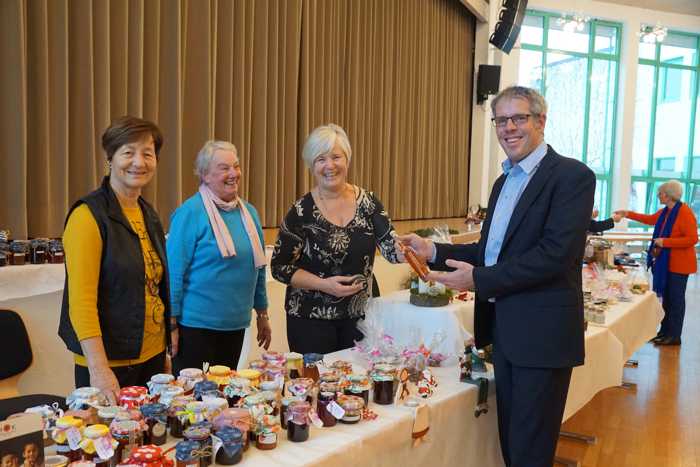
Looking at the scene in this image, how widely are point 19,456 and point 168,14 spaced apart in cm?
375

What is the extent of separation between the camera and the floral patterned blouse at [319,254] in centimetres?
251

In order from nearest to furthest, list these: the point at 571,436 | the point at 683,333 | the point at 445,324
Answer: the point at 445,324 < the point at 571,436 < the point at 683,333

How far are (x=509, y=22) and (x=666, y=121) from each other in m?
6.93

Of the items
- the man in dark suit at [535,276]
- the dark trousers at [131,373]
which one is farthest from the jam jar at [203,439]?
the man in dark suit at [535,276]

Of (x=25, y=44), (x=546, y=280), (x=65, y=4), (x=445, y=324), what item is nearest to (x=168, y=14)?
(x=65, y=4)

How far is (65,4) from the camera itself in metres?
3.56

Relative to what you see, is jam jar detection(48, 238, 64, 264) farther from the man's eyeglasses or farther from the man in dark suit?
the man's eyeglasses

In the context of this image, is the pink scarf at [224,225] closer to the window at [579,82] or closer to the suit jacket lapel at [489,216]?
the suit jacket lapel at [489,216]

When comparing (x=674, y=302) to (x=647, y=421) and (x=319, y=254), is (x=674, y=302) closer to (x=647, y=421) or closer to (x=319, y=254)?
(x=647, y=421)

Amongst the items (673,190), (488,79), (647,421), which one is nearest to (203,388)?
(647,421)

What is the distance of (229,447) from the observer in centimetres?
146

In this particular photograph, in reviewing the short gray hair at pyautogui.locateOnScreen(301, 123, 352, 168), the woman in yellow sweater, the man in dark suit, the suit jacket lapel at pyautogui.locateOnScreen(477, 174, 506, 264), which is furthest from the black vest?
the suit jacket lapel at pyautogui.locateOnScreen(477, 174, 506, 264)

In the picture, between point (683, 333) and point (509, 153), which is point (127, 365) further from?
point (683, 333)

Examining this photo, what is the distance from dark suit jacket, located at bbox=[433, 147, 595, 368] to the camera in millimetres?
1907
